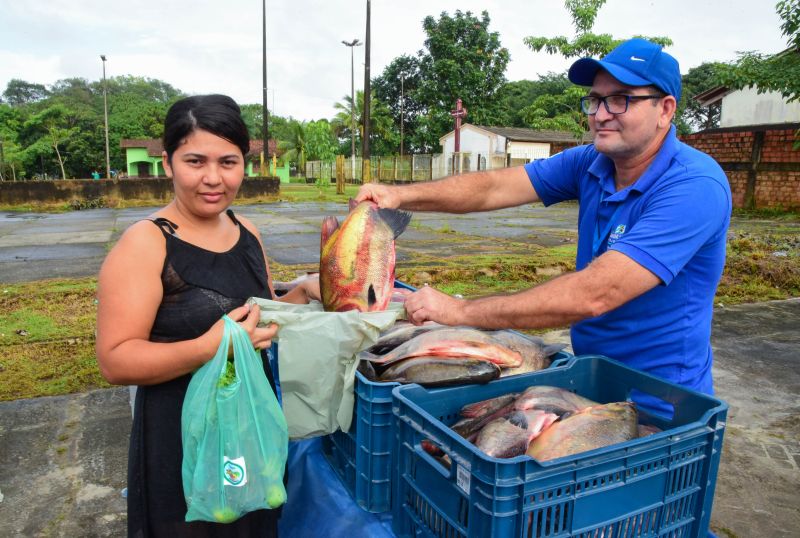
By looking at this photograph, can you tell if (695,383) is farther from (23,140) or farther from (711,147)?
(23,140)

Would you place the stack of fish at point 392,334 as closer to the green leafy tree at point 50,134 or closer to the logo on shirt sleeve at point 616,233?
the logo on shirt sleeve at point 616,233

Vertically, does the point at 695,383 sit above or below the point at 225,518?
above

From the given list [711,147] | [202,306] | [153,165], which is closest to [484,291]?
[202,306]

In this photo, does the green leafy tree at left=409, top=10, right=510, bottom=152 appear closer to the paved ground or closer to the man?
the paved ground

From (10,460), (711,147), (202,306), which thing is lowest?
(10,460)

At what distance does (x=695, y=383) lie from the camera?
2090 millimetres

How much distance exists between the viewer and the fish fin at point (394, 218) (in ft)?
8.22

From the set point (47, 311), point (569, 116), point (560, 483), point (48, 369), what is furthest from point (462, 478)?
point (569, 116)

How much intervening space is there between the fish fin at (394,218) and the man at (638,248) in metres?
0.54

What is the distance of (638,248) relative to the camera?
1832 millimetres

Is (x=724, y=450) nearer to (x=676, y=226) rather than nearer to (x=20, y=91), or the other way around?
(x=676, y=226)

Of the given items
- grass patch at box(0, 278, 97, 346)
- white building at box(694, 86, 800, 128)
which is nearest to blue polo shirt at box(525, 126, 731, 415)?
grass patch at box(0, 278, 97, 346)

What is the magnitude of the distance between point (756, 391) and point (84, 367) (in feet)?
16.9

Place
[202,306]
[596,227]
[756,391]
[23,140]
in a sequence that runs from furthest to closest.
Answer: [23,140]
[756,391]
[596,227]
[202,306]
